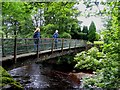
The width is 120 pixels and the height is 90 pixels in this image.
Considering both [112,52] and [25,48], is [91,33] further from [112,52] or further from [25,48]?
[112,52]

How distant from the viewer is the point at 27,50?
789 centimetres

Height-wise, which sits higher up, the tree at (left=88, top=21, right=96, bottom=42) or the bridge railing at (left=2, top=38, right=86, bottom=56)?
the bridge railing at (left=2, top=38, right=86, bottom=56)

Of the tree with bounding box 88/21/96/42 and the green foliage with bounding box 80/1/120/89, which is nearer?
the green foliage with bounding box 80/1/120/89

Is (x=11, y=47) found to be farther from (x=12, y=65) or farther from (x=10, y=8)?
(x=10, y=8)

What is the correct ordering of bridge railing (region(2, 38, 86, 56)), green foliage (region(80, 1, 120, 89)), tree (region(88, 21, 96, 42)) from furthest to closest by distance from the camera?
1. tree (region(88, 21, 96, 42))
2. bridge railing (region(2, 38, 86, 56))
3. green foliage (region(80, 1, 120, 89))

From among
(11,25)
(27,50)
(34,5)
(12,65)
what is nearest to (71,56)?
(11,25)

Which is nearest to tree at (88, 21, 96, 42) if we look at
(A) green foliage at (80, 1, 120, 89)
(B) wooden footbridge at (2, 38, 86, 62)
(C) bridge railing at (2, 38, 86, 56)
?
(B) wooden footbridge at (2, 38, 86, 62)

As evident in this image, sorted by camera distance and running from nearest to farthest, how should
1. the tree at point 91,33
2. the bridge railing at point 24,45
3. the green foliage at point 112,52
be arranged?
the green foliage at point 112,52 → the bridge railing at point 24,45 → the tree at point 91,33

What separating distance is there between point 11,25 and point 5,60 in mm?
15197

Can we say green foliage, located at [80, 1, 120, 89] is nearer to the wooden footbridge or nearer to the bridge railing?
the wooden footbridge

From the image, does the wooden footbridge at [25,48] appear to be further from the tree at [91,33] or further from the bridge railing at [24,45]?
the tree at [91,33]

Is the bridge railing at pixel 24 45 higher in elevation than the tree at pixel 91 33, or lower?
higher

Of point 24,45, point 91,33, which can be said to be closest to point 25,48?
point 24,45

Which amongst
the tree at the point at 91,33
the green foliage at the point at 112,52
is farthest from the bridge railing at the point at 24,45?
the tree at the point at 91,33
